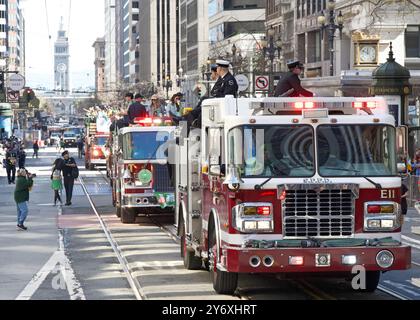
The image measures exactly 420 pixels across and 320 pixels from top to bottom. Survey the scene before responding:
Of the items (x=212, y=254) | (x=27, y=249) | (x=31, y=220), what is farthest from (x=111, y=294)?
(x=31, y=220)

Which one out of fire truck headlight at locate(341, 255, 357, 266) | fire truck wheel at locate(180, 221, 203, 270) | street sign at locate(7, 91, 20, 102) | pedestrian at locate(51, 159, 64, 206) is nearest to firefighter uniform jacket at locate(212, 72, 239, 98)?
fire truck wheel at locate(180, 221, 203, 270)

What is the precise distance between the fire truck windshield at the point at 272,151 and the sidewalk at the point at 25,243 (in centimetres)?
418

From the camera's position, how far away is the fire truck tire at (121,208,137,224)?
31438 mm

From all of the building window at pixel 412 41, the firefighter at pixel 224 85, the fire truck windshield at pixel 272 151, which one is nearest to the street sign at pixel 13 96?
the building window at pixel 412 41

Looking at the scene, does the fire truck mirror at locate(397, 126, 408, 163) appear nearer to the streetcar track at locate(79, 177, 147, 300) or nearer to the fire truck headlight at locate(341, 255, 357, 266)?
the fire truck headlight at locate(341, 255, 357, 266)

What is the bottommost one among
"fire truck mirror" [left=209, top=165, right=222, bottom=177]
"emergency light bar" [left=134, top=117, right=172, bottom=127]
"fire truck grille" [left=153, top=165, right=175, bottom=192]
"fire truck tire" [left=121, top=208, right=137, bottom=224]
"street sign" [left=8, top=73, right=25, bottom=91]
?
"fire truck tire" [left=121, top=208, right=137, bottom=224]

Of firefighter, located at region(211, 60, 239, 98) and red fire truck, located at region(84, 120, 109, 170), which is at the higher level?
firefighter, located at region(211, 60, 239, 98)

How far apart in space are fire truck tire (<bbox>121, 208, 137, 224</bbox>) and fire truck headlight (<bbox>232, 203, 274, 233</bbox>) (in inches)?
636

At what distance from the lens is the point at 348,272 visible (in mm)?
15688

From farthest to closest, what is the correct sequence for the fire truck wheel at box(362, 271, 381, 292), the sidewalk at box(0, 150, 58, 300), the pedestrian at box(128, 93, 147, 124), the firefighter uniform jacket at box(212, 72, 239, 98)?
the pedestrian at box(128, 93, 147, 124) < the sidewalk at box(0, 150, 58, 300) < the firefighter uniform jacket at box(212, 72, 239, 98) < the fire truck wheel at box(362, 271, 381, 292)

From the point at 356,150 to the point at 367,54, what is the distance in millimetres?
41622

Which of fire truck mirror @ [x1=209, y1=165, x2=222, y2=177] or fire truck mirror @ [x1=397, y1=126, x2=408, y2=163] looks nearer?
fire truck mirror @ [x1=397, y1=126, x2=408, y2=163]

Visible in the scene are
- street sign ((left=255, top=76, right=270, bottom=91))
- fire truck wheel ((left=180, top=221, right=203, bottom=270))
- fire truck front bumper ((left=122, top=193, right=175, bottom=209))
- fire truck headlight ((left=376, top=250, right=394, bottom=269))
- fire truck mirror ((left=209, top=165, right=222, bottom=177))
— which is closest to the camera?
fire truck headlight ((left=376, top=250, right=394, bottom=269))

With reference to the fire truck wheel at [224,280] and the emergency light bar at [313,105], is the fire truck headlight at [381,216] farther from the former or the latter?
the fire truck wheel at [224,280]
